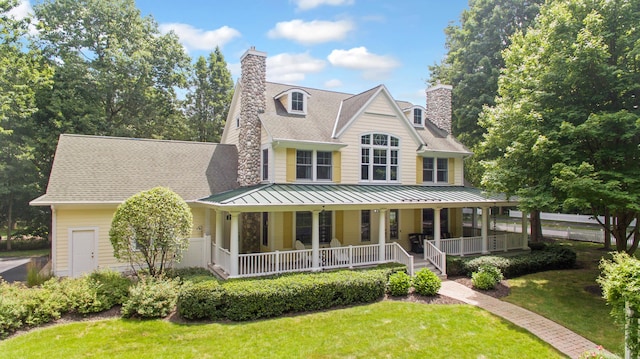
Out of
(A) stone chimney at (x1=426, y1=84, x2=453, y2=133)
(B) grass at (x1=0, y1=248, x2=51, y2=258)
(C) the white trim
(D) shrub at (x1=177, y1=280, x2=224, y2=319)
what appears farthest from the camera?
(B) grass at (x1=0, y1=248, x2=51, y2=258)

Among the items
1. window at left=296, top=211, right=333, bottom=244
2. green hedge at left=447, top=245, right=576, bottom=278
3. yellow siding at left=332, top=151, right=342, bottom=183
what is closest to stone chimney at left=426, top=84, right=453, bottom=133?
yellow siding at left=332, top=151, right=342, bottom=183

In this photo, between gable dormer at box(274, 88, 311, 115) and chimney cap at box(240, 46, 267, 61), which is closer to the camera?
chimney cap at box(240, 46, 267, 61)

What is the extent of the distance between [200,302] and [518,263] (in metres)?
13.1

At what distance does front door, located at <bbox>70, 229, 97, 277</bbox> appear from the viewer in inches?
539

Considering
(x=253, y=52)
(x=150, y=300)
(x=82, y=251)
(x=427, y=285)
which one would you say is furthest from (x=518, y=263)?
(x=82, y=251)

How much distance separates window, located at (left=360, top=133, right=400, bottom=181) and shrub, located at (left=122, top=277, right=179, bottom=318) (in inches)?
405

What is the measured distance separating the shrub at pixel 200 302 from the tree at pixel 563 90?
11.1m

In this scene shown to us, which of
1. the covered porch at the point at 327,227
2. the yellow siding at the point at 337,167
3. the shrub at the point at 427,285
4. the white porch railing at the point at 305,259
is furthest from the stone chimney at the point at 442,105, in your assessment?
the shrub at the point at 427,285

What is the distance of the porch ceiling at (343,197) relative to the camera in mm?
12523

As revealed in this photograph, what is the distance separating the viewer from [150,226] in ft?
37.4

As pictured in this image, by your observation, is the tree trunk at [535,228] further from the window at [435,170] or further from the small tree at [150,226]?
the small tree at [150,226]

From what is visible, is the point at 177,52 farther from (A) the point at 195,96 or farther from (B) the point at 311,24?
(B) the point at 311,24

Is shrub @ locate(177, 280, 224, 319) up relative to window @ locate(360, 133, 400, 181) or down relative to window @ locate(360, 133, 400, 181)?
down

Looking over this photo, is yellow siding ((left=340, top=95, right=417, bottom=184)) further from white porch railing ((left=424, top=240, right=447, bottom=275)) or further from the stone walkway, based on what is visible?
the stone walkway
